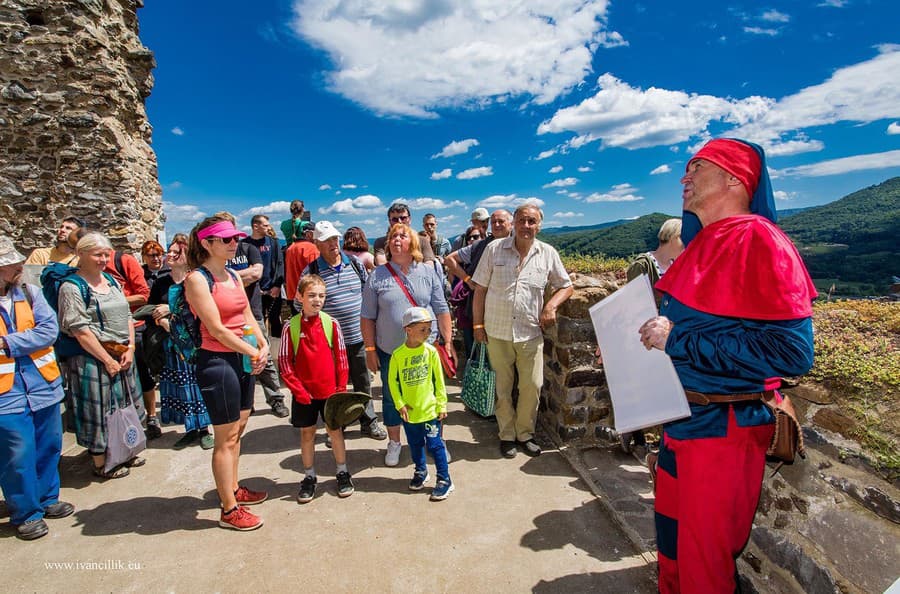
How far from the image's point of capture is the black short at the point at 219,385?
8.70ft

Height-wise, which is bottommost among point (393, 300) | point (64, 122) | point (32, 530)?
point (32, 530)

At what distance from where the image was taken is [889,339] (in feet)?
7.27

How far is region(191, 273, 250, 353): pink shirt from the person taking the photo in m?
2.68

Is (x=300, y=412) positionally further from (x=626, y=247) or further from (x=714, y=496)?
(x=626, y=247)

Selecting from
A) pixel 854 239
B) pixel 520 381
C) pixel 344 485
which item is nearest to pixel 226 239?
pixel 344 485

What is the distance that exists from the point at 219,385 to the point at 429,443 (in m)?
1.47

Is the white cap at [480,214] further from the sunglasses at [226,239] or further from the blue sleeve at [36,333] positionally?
the blue sleeve at [36,333]

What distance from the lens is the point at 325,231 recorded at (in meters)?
3.86

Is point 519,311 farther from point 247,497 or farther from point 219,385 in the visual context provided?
point 247,497

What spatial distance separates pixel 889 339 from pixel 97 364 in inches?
206

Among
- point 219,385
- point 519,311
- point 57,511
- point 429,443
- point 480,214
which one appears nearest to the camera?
point 219,385

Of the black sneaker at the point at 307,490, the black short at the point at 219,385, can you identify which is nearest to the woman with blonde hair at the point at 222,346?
the black short at the point at 219,385

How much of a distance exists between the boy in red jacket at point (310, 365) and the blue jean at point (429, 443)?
545mm

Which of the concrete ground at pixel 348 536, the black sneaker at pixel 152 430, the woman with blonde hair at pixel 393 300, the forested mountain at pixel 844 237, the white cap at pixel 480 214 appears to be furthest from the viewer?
the forested mountain at pixel 844 237
